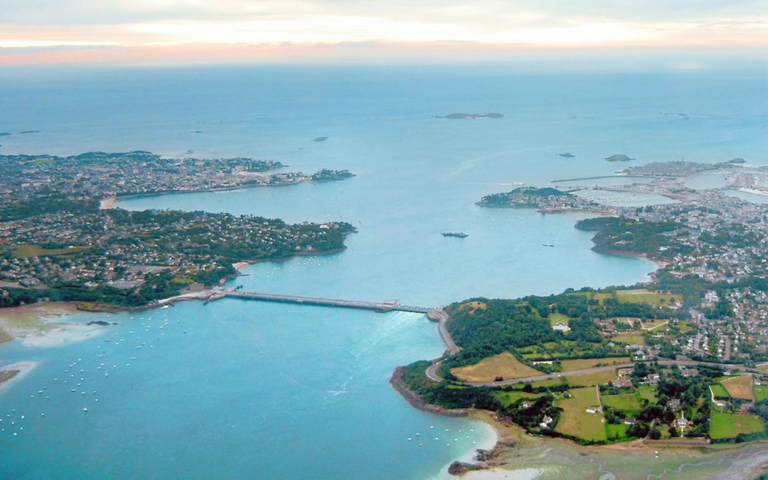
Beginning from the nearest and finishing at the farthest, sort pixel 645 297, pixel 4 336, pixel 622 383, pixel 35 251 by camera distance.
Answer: pixel 622 383 < pixel 4 336 < pixel 645 297 < pixel 35 251

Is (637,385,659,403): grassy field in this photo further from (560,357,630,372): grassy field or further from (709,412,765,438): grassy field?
(560,357,630,372): grassy field

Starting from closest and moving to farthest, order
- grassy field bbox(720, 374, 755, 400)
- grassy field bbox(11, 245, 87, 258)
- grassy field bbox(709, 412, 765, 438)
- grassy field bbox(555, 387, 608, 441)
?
grassy field bbox(709, 412, 765, 438) → grassy field bbox(555, 387, 608, 441) → grassy field bbox(720, 374, 755, 400) → grassy field bbox(11, 245, 87, 258)

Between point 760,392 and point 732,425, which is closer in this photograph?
point 732,425

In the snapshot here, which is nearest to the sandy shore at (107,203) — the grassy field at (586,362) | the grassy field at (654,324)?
the grassy field at (586,362)

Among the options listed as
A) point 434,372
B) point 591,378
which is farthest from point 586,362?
point 434,372

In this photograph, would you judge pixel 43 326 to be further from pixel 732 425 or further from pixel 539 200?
pixel 539 200

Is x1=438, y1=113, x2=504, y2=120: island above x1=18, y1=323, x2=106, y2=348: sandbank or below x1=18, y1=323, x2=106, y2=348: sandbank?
above

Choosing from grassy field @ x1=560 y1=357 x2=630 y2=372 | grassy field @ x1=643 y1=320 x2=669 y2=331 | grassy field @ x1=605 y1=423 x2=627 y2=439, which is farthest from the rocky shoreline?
grassy field @ x1=643 y1=320 x2=669 y2=331
